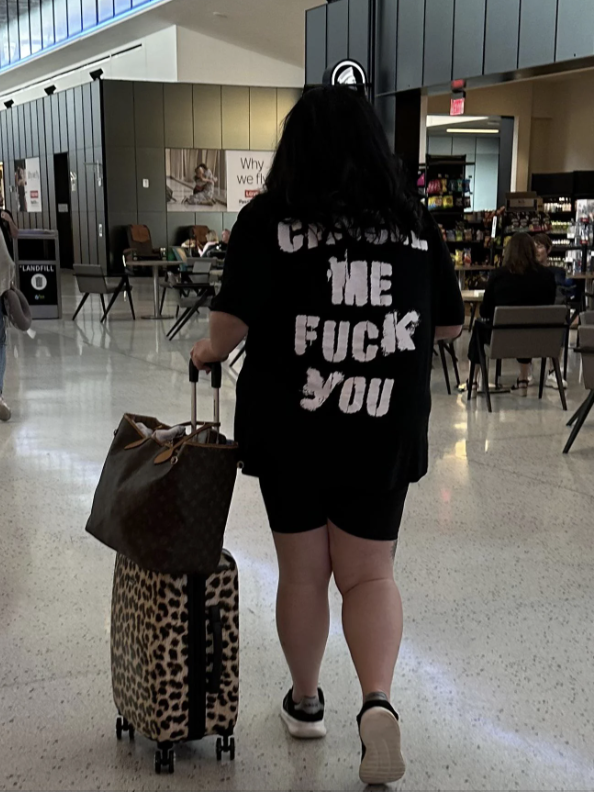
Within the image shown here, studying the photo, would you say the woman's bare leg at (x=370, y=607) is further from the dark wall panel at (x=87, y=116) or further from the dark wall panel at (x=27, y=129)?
the dark wall panel at (x=27, y=129)

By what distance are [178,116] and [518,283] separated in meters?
13.8

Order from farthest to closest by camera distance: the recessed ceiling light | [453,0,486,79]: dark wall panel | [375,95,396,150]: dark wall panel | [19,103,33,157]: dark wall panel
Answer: [19,103,33,157]: dark wall panel → the recessed ceiling light → [375,95,396,150]: dark wall panel → [453,0,486,79]: dark wall panel

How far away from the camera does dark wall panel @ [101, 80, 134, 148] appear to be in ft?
60.6

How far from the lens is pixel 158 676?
1.93m

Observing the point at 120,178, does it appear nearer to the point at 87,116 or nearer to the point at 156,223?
the point at 156,223

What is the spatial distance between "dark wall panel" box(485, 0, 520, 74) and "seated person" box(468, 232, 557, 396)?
3.26 metres

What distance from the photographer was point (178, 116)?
18766 mm

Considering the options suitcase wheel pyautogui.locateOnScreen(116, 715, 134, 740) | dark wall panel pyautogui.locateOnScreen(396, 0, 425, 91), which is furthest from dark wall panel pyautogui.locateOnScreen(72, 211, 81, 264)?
suitcase wheel pyautogui.locateOnScreen(116, 715, 134, 740)

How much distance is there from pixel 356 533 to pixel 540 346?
472 cm

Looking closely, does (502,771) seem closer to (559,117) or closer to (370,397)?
(370,397)

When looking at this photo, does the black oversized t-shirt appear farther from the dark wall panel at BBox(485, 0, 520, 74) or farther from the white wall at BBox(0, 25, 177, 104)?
the white wall at BBox(0, 25, 177, 104)

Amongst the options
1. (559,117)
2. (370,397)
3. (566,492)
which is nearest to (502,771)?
(370,397)

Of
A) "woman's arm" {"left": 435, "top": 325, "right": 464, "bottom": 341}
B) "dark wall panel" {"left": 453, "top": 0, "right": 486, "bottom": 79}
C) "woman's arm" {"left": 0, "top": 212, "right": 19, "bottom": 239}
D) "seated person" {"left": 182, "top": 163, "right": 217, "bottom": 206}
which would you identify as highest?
"dark wall panel" {"left": 453, "top": 0, "right": 486, "bottom": 79}

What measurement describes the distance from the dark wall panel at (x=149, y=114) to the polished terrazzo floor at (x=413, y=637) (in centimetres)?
1452
